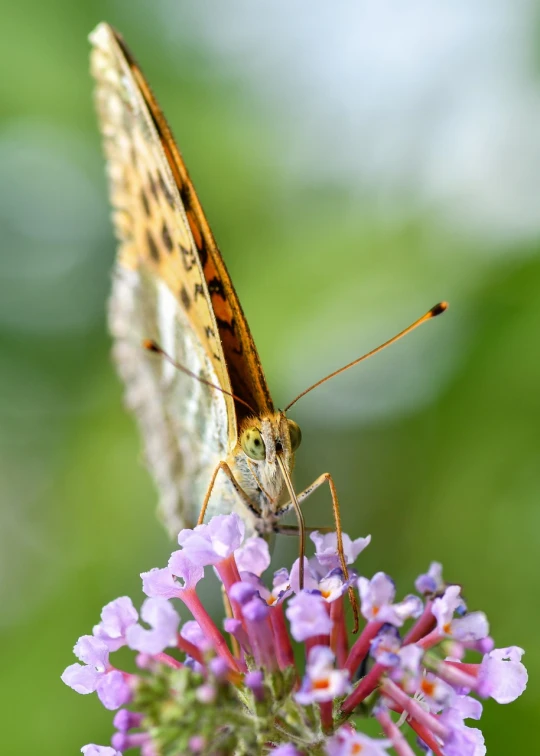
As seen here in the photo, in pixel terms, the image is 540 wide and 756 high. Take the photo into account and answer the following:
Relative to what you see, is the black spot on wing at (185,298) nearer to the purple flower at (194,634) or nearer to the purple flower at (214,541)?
the purple flower at (214,541)

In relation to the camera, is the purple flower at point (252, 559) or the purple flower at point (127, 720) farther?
the purple flower at point (252, 559)

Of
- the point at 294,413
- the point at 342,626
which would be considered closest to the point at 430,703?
the point at 342,626

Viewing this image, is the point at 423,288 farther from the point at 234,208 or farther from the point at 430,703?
the point at 430,703

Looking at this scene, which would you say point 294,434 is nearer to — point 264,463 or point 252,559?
point 264,463

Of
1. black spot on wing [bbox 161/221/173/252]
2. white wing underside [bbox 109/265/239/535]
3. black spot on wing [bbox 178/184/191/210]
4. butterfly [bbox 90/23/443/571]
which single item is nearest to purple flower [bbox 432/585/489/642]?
Result: butterfly [bbox 90/23/443/571]

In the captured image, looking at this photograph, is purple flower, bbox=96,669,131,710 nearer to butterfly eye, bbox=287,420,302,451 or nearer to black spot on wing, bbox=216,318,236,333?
butterfly eye, bbox=287,420,302,451

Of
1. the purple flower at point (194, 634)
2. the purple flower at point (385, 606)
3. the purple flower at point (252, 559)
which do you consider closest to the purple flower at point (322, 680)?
the purple flower at point (385, 606)

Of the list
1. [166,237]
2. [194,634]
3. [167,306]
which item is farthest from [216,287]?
[194,634]
